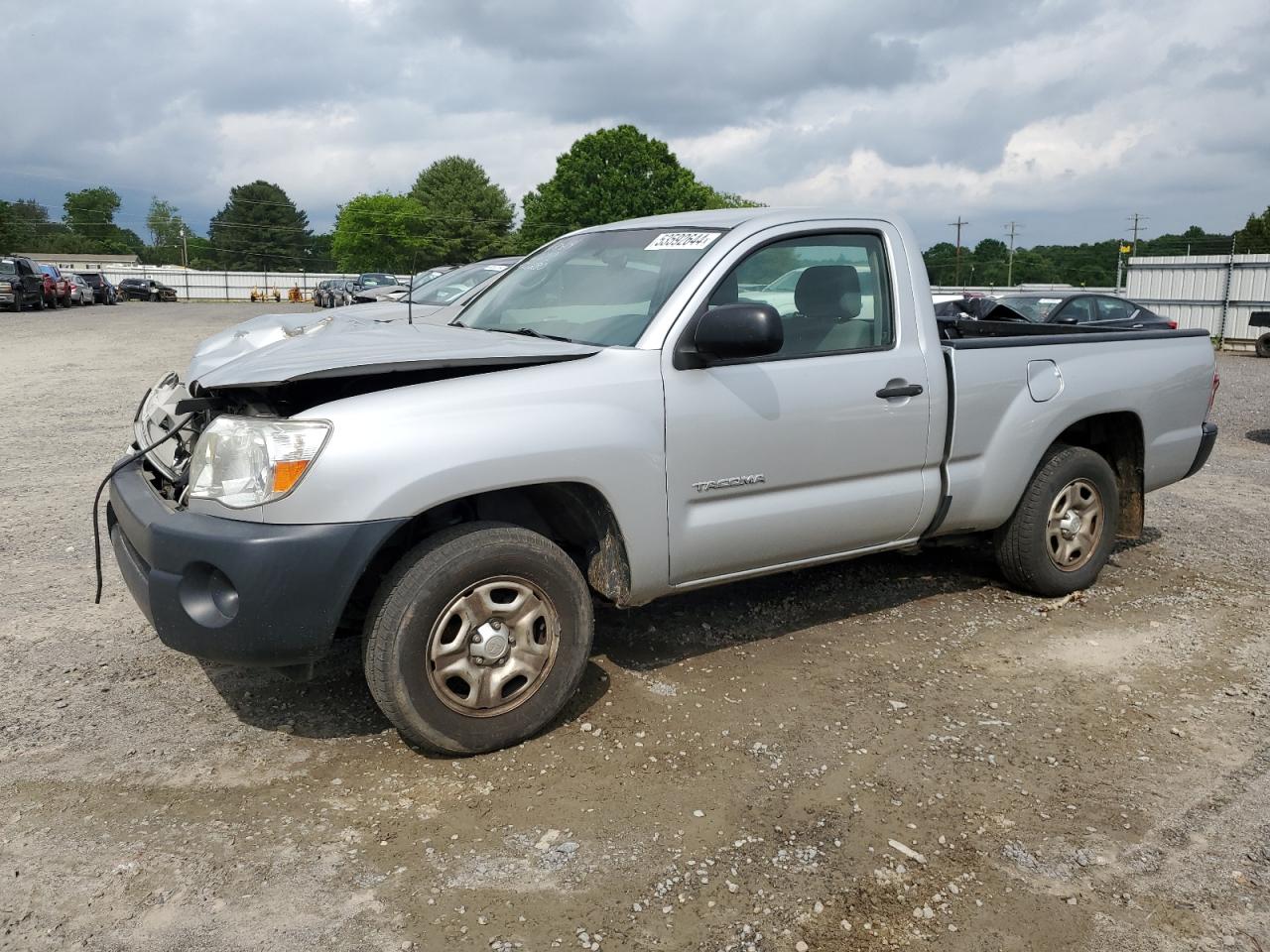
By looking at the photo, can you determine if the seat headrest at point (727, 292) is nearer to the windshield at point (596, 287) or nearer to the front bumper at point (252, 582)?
the windshield at point (596, 287)

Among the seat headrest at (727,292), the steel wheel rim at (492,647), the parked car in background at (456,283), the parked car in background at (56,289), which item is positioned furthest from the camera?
the parked car in background at (56,289)

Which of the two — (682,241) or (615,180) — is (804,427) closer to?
(682,241)

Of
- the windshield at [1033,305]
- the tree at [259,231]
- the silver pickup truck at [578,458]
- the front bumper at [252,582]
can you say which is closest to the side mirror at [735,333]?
the silver pickup truck at [578,458]

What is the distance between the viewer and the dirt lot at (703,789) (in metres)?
2.76

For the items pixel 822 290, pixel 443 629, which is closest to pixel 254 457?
pixel 443 629

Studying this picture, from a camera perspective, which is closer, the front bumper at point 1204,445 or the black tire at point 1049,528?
the black tire at point 1049,528

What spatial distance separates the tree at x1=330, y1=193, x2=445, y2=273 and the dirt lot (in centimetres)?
9131

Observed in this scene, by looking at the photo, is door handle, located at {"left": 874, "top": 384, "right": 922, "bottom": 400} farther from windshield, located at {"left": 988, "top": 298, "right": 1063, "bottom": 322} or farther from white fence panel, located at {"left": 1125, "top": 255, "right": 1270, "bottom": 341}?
white fence panel, located at {"left": 1125, "top": 255, "right": 1270, "bottom": 341}

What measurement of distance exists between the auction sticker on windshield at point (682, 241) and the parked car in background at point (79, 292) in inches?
1674

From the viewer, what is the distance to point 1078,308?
16.1 meters

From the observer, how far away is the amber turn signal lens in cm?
318

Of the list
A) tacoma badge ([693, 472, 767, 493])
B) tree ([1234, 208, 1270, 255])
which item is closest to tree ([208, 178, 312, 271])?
tree ([1234, 208, 1270, 255])

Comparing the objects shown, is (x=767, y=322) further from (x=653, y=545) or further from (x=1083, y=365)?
(x=1083, y=365)

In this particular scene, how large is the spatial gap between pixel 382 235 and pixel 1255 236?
254ft
